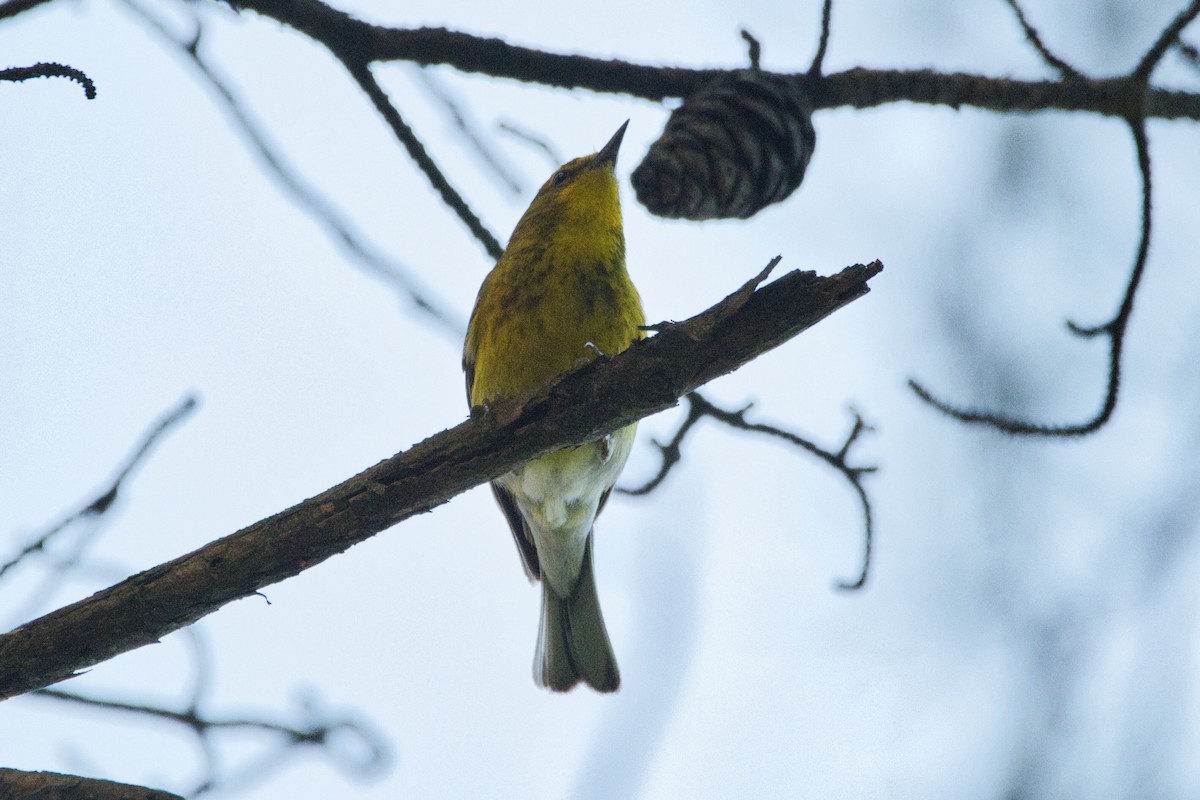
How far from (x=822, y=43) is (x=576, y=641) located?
347cm

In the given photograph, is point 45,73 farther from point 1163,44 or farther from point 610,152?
point 610,152

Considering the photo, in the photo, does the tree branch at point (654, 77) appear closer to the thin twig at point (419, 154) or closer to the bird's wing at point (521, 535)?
the thin twig at point (419, 154)

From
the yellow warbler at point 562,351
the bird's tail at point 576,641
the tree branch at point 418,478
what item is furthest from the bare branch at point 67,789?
the bird's tail at point 576,641

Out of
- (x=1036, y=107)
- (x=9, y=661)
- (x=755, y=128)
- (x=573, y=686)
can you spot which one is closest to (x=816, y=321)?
(x=755, y=128)

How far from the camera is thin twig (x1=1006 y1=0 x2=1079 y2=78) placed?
13.1 feet

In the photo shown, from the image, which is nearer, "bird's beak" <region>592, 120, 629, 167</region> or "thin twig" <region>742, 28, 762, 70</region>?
"thin twig" <region>742, 28, 762, 70</region>

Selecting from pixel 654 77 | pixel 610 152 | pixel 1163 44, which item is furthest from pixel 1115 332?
pixel 610 152

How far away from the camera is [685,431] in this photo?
448 cm

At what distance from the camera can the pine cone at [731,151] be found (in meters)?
3.78

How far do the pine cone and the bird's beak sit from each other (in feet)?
6.23

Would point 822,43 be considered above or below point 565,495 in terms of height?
above

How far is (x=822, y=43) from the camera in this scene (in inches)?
160

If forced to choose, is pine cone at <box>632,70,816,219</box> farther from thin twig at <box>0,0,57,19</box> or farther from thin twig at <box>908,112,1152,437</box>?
thin twig at <box>0,0,57,19</box>

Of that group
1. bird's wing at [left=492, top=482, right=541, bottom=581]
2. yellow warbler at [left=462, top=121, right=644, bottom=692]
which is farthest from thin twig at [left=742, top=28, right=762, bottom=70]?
bird's wing at [left=492, top=482, right=541, bottom=581]
